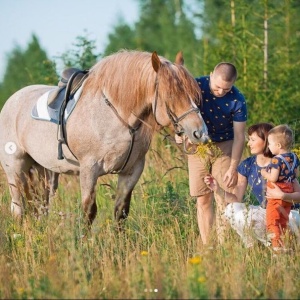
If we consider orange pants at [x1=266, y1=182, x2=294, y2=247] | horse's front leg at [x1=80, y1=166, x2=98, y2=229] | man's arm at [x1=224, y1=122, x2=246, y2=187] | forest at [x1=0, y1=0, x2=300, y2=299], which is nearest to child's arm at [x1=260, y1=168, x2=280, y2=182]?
orange pants at [x1=266, y1=182, x2=294, y2=247]

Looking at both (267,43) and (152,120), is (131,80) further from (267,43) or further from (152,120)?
(267,43)

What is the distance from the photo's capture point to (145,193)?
7910 millimetres

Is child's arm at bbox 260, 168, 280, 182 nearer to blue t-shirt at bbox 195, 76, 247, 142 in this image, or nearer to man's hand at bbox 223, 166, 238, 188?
man's hand at bbox 223, 166, 238, 188

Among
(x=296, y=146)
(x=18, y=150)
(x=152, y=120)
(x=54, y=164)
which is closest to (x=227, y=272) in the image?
(x=152, y=120)

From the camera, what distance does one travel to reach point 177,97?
6281 millimetres

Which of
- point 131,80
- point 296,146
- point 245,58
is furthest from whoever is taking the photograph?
point 245,58

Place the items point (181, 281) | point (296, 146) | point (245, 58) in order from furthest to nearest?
point (245, 58)
point (296, 146)
point (181, 281)

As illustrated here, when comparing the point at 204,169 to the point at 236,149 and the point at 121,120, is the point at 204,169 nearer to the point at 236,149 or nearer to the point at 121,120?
the point at 236,149

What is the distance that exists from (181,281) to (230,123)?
2.21 m

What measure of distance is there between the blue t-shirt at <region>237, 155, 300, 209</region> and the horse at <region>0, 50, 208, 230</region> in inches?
26.3

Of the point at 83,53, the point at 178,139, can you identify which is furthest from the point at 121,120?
the point at 83,53

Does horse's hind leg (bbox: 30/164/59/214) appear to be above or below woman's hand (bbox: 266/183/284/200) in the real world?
above

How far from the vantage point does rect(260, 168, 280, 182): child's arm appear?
6.08 meters

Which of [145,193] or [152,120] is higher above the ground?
[152,120]
